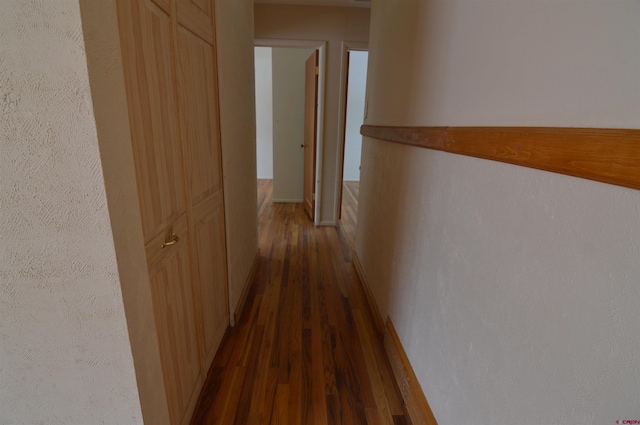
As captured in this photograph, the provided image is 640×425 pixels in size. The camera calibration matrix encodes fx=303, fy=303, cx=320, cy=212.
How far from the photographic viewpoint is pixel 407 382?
4.81ft

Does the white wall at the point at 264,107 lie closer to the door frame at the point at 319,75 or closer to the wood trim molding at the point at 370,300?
the door frame at the point at 319,75

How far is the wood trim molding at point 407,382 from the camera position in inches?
50.8

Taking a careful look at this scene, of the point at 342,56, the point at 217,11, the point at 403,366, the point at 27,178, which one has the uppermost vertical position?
the point at 342,56

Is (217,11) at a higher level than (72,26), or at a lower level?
higher

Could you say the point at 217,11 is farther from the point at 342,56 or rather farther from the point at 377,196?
the point at 342,56

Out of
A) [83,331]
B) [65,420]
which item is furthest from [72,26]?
[65,420]

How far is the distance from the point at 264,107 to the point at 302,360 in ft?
18.2

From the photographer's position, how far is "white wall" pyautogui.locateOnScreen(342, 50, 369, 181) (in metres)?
6.38

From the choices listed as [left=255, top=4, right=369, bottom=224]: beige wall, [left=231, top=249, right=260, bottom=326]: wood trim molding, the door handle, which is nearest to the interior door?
[left=255, top=4, right=369, bottom=224]: beige wall

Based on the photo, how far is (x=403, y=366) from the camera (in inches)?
60.3

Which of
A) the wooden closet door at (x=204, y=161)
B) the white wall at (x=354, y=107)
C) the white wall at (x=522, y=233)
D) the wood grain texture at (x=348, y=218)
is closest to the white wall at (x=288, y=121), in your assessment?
the wood grain texture at (x=348, y=218)

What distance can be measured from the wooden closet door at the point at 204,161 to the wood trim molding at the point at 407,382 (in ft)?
3.30

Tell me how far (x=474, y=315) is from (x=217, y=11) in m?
1.79

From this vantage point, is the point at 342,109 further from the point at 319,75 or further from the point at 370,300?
the point at 370,300
